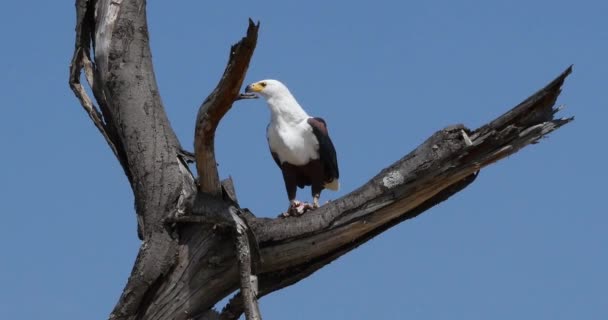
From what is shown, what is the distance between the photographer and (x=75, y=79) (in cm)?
668

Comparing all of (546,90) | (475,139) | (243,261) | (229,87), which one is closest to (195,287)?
(243,261)

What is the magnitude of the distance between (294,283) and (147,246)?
0.90m

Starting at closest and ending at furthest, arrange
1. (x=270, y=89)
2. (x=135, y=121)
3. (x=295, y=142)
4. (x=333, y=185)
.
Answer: (x=135, y=121) < (x=295, y=142) < (x=270, y=89) < (x=333, y=185)

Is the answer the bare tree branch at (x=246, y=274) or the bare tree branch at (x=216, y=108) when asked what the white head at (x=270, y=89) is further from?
the bare tree branch at (x=246, y=274)

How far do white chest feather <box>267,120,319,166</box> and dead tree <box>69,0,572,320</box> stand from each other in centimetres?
120

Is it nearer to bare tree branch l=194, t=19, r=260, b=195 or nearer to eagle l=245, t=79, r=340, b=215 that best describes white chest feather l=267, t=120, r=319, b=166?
eagle l=245, t=79, r=340, b=215

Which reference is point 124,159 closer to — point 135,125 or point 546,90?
point 135,125

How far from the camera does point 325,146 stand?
731 centimetres

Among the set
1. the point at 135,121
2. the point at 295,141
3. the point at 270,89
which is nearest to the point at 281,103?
the point at 270,89

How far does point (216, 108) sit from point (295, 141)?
2.01 metres

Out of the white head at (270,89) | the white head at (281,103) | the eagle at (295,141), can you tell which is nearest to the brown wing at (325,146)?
the eagle at (295,141)

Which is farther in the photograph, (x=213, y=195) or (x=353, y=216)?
(x=213, y=195)

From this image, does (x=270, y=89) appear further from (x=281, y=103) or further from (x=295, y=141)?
(x=295, y=141)

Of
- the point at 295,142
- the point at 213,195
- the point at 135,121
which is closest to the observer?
the point at 213,195
